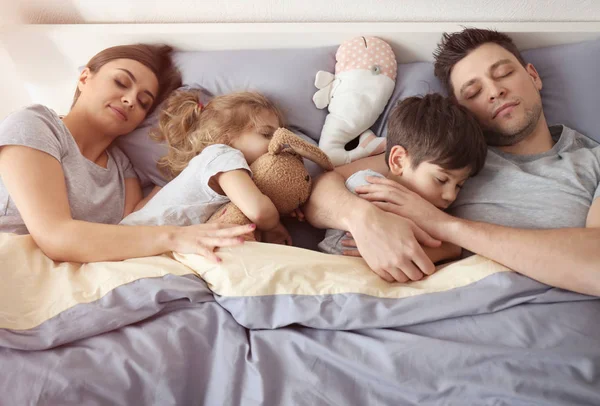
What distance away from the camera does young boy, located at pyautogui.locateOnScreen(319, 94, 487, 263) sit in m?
1.11

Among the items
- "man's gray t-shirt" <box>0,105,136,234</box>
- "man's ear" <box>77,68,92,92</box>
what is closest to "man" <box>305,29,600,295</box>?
"man's gray t-shirt" <box>0,105,136,234</box>

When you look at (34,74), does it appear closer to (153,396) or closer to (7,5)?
(7,5)

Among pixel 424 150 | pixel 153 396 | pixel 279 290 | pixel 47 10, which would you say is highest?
pixel 47 10

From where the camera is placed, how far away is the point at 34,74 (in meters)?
1.70

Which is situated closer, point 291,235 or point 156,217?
point 156,217

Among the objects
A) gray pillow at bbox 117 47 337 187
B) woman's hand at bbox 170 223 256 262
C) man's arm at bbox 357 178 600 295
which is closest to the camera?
man's arm at bbox 357 178 600 295

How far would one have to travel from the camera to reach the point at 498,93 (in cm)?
127

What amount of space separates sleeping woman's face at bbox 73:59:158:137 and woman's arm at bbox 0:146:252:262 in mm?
324

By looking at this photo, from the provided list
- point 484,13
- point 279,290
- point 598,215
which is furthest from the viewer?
point 484,13

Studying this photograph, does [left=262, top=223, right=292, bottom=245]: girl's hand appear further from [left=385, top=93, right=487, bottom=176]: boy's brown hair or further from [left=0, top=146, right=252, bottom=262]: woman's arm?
[left=385, top=93, right=487, bottom=176]: boy's brown hair

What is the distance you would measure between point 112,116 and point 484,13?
1.36 metres

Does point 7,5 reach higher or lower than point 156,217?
higher

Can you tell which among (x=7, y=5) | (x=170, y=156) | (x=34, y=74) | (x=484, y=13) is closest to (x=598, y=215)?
(x=484, y=13)

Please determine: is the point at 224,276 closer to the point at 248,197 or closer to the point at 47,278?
the point at 248,197
